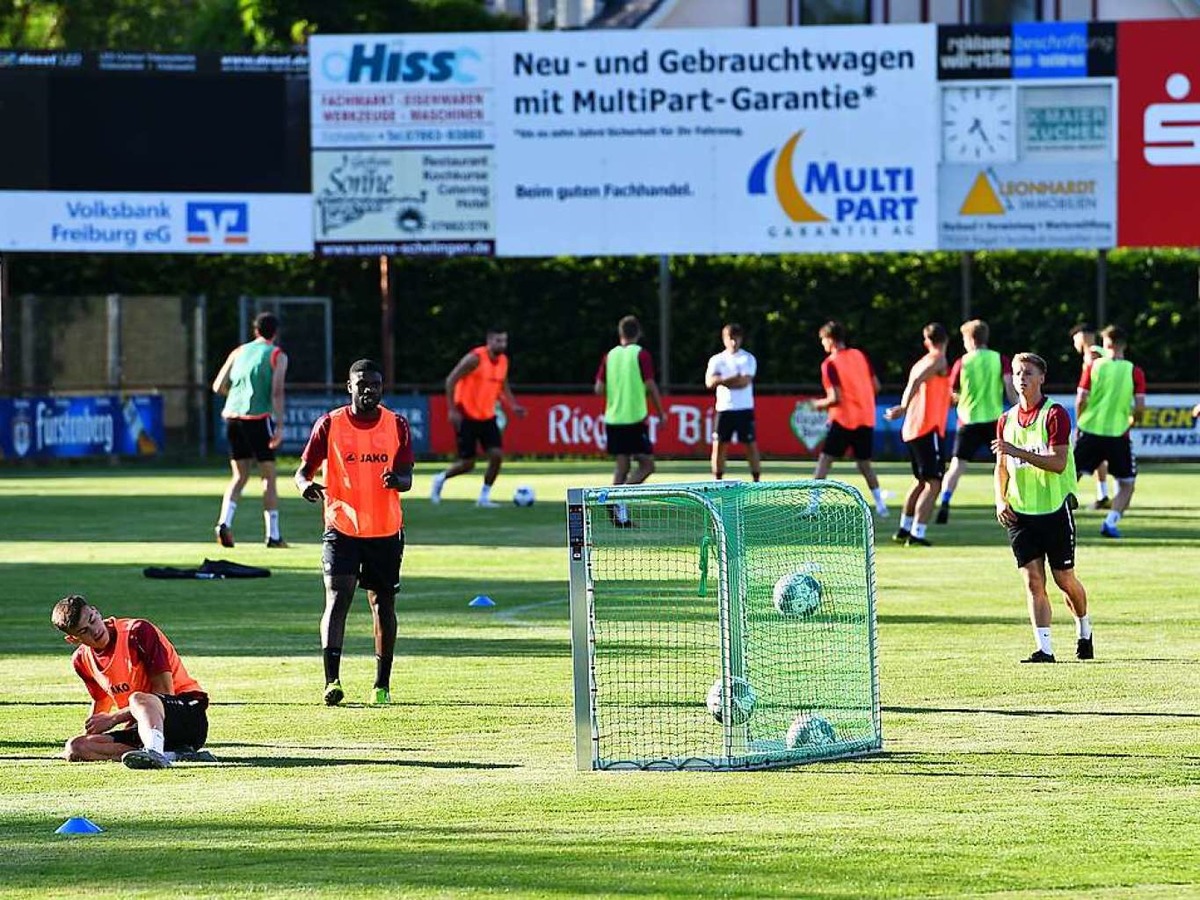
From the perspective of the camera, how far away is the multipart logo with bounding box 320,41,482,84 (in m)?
40.3

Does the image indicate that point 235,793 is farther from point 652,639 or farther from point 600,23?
point 600,23

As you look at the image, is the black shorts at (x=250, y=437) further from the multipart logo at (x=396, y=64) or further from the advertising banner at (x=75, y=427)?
the multipart logo at (x=396, y=64)

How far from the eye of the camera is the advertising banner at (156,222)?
4034cm

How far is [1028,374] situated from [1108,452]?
10.1 m

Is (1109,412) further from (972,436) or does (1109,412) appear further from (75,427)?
(75,427)

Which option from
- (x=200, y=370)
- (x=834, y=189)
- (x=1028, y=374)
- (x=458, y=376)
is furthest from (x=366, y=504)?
(x=200, y=370)

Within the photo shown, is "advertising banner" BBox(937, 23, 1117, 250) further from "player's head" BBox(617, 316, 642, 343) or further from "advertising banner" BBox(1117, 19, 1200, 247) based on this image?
"player's head" BBox(617, 316, 642, 343)

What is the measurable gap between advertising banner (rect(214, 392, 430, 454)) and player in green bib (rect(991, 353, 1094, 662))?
2607 cm

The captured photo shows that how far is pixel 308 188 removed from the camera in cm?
4062

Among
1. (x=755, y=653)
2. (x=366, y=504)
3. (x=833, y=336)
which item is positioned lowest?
(x=755, y=653)

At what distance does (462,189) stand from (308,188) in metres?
2.61

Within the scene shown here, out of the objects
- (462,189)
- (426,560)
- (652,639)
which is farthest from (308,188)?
(652,639)

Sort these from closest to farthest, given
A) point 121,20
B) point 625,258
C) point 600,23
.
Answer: point 625,258
point 600,23
point 121,20

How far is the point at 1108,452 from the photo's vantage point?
2414 cm
